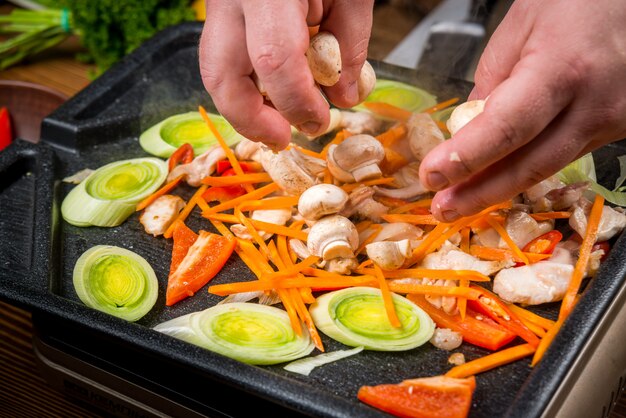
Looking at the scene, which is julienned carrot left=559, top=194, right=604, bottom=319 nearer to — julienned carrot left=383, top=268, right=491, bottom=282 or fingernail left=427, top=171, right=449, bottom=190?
julienned carrot left=383, top=268, right=491, bottom=282

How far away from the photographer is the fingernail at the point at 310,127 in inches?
55.3

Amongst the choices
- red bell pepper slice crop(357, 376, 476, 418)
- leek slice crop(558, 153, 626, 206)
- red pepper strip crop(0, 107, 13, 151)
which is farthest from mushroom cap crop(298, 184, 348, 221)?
red pepper strip crop(0, 107, 13, 151)

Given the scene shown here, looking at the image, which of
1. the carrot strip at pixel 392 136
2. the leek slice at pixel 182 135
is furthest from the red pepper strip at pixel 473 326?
the leek slice at pixel 182 135

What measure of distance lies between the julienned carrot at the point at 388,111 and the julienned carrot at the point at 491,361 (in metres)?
0.86

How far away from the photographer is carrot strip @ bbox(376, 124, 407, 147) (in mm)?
2008

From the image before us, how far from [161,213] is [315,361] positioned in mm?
666

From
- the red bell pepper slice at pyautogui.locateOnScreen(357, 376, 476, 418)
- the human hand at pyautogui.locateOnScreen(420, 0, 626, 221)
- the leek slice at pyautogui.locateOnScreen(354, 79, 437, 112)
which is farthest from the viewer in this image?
the leek slice at pyautogui.locateOnScreen(354, 79, 437, 112)

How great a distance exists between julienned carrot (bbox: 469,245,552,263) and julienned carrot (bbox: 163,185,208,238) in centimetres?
77

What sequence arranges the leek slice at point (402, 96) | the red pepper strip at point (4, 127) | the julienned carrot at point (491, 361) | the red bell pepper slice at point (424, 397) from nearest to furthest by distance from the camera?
the red bell pepper slice at point (424, 397) < the julienned carrot at point (491, 361) < the leek slice at point (402, 96) < the red pepper strip at point (4, 127)

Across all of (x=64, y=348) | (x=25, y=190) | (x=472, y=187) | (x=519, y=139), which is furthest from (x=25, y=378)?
(x=519, y=139)

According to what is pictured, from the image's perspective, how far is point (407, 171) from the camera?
1947mm

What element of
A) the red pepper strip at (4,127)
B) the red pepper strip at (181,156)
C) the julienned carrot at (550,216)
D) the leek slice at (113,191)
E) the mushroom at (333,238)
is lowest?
the red pepper strip at (4,127)

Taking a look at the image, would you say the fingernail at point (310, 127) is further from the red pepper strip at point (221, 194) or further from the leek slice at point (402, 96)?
the leek slice at point (402, 96)

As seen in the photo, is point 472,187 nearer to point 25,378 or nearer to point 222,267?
point 222,267
